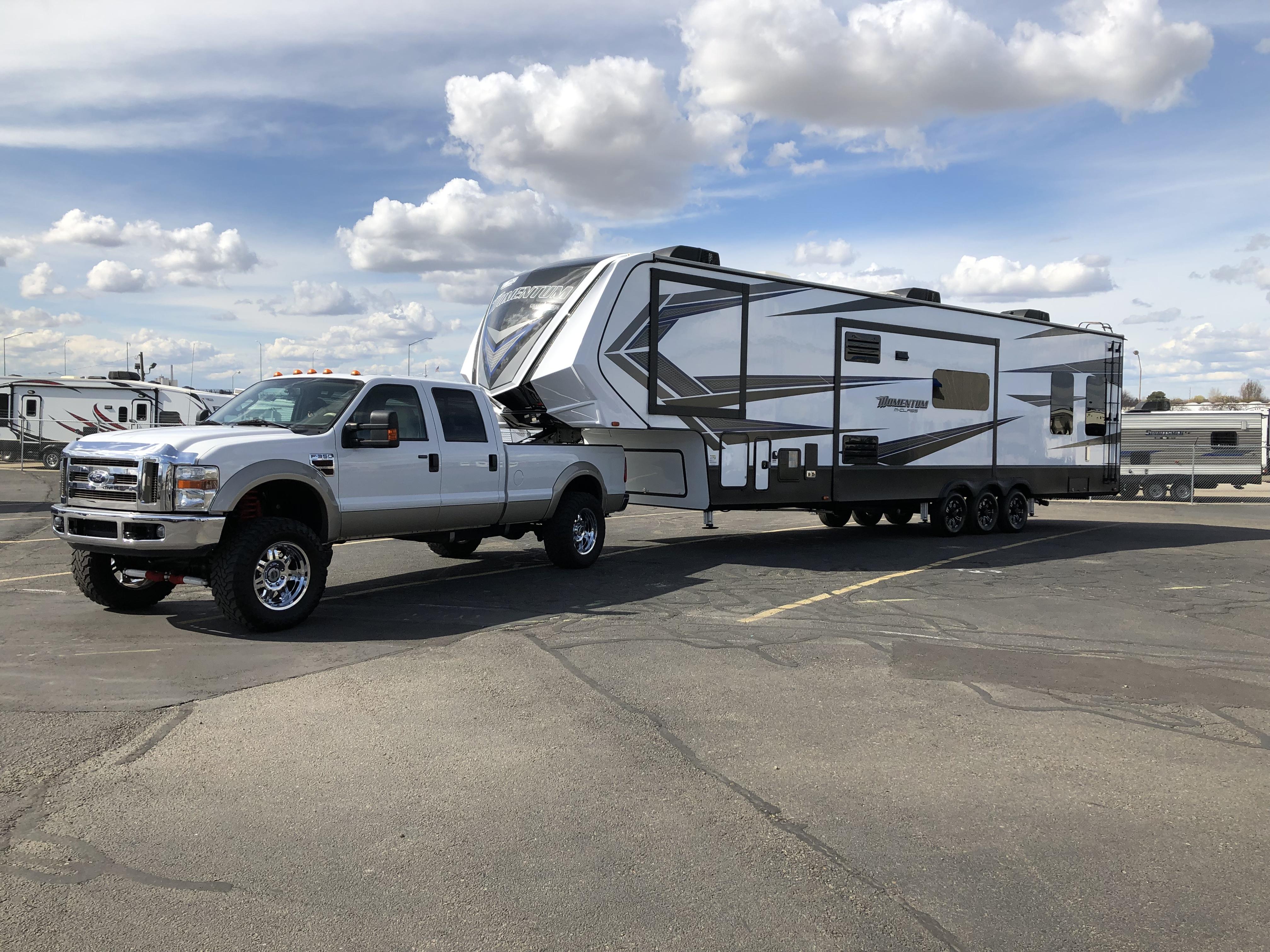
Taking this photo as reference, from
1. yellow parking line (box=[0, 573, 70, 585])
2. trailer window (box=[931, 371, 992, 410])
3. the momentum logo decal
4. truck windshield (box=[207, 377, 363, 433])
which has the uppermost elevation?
trailer window (box=[931, 371, 992, 410])

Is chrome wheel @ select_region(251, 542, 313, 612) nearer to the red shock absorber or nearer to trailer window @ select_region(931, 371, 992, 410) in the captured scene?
the red shock absorber

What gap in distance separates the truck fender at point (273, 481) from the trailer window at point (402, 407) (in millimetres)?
910

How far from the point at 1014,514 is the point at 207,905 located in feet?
54.9

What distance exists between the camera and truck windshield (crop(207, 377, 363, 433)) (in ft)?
29.8

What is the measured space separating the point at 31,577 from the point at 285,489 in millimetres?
4166

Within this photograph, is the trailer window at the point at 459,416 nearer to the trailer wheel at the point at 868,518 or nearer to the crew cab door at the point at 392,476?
the crew cab door at the point at 392,476

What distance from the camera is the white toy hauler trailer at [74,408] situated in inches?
1320

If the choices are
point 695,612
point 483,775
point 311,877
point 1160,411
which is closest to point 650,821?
point 483,775

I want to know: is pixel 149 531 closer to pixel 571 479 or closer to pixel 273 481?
pixel 273 481

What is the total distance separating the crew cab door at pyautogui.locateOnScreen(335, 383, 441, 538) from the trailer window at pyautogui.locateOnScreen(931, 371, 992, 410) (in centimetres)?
925

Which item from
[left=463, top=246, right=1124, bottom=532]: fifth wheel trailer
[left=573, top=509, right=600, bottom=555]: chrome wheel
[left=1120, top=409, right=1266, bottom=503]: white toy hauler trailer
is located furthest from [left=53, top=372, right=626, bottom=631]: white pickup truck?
Result: [left=1120, top=409, right=1266, bottom=503]: white toy hauler trailer

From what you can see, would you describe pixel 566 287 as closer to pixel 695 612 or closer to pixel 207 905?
pixel 695 612

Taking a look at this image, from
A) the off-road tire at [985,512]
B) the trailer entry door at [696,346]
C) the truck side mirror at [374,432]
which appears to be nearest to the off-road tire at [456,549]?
the trailer entry door at [696,346]

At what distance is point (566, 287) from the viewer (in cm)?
1198
